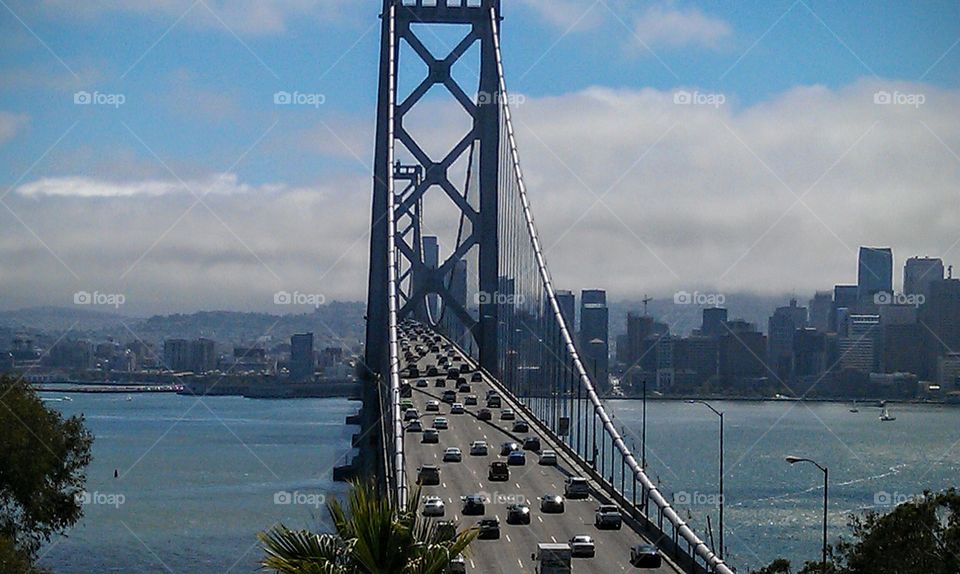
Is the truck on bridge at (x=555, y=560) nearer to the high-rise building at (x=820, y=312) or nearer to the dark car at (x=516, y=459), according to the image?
the dark car at (x=516, y=459)

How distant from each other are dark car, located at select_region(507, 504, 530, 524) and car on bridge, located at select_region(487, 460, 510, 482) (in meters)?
4.83

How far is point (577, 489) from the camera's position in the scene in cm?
3044

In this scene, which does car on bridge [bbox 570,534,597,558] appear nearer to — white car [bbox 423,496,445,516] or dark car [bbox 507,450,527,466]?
white car [bbox 423,496,445,516]

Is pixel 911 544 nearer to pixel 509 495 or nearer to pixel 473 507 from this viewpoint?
pixel 473 507

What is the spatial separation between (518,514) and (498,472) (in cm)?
565

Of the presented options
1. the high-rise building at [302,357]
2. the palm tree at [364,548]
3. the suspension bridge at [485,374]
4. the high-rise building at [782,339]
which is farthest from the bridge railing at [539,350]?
the high-rise building at [302,357]

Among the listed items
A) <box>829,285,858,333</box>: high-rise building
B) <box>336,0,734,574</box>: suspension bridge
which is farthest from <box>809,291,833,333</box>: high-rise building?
<box>336,0,734,574</box>: suspension bridge

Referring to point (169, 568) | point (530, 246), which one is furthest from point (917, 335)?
point (169, 568)

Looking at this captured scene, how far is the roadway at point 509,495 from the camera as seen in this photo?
22922mm

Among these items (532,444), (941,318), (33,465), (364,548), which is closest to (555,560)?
(364,548)

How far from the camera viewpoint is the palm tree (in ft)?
33.7

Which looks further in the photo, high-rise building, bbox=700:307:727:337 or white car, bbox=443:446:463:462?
high-rise building, bbox=700:307:727:337

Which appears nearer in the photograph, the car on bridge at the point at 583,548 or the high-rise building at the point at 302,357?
the car on bridge at the point at 583,548

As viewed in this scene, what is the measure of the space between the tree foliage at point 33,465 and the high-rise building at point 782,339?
324 feet
